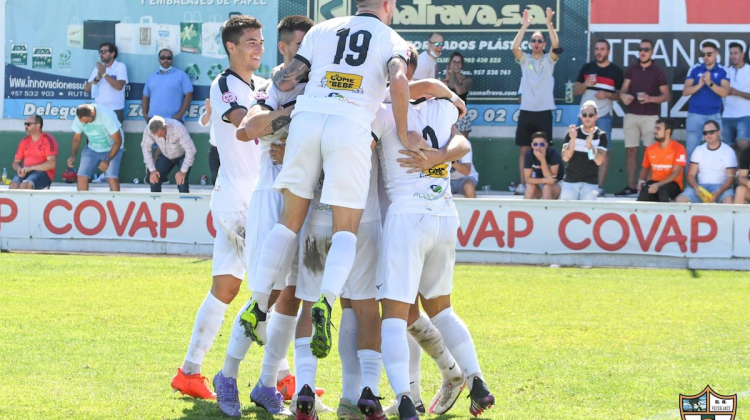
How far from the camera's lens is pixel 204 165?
19.9 meters

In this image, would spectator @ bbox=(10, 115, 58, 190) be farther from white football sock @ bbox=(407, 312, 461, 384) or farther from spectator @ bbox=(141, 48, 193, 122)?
white football sock @ bbox=(407, 312, 461, 384)

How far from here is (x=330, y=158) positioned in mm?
5734

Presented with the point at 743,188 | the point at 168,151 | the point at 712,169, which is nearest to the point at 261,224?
the point at 743,188

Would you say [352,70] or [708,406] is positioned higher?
[352,70]

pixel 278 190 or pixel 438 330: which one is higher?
pixel 278 190

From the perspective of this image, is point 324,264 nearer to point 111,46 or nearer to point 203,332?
point 203,332

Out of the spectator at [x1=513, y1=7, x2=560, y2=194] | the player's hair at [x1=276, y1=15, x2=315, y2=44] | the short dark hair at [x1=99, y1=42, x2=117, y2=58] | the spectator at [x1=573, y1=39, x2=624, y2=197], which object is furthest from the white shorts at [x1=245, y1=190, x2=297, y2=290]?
the short dark hair at [x1=99, y1=42, x2=117, y2=58]

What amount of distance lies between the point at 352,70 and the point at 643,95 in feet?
40.8

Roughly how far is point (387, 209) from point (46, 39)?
16427 millimetres

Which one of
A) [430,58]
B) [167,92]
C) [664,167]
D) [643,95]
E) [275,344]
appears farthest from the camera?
[167,92]

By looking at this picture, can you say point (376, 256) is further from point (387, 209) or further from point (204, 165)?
point (204, 165)

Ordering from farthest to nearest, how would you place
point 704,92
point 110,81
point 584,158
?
point 110,81
point 704,92
point 584,158

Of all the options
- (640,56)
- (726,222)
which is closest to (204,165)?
(640,56)

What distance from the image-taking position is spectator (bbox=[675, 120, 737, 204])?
612 inches
